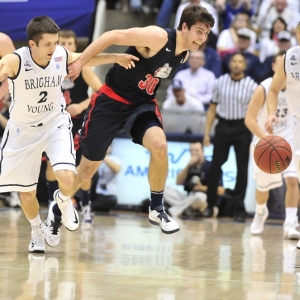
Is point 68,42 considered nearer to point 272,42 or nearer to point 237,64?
point 237,64

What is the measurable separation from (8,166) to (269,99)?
270 cm

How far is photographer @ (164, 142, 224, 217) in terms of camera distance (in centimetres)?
1081

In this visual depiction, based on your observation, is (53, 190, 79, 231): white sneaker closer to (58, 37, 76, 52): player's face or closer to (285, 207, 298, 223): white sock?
(58, 37, 76, 52): player's face

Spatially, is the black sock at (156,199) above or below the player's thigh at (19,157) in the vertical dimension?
below

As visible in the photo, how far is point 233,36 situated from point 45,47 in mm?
7707

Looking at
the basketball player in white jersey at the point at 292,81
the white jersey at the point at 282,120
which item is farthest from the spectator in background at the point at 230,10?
the basketball player in white jersey at the point at 292,81

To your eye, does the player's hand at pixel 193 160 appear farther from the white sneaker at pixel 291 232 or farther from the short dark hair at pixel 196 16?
the short dark hair at pixel 196 16

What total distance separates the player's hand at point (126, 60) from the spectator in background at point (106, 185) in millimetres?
4770

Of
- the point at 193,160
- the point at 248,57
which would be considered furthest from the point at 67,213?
the point at 248,57

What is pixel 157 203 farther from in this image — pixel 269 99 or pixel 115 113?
pixel 269 99

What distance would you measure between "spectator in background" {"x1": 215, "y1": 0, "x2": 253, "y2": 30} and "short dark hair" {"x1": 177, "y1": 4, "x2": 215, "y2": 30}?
25.0ft

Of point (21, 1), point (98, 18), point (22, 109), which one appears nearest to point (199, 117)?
point (98, 18)

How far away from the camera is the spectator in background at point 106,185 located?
36.2 feet

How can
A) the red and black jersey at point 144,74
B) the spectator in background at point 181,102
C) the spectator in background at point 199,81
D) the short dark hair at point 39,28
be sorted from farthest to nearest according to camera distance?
the spectator in background at point 199,81
the spectator in background at point 181,102
the red and black jersey at point 144,74
the short dark hair at point 39,28
